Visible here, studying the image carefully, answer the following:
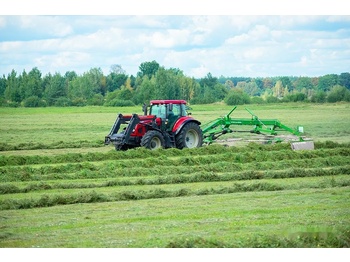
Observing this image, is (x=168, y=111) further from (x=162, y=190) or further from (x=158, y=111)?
(x=162, y=190)

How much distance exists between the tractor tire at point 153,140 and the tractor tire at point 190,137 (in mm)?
716

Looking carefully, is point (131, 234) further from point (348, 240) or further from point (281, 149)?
point (281, 149)

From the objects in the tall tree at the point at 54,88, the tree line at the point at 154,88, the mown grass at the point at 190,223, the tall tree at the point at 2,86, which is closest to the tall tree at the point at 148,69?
the tree line at the point at 154,88

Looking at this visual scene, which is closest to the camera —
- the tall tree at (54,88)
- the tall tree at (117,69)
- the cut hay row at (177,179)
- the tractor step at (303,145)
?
the cut hay row at (177,179)

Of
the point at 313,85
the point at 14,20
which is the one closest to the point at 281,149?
the point at 313,85

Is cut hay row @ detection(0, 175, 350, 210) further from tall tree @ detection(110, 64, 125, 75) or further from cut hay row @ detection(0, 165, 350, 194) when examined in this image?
tall tree @ detection(110, 64, 125, 75)

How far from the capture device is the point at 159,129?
64.7 ft

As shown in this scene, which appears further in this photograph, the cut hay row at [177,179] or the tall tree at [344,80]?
the tall tree at [344,80]

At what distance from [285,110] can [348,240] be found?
1449 centimetres

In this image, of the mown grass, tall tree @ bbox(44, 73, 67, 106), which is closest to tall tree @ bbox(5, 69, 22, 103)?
tall tree @ bbox(44, 73, 67, 106)

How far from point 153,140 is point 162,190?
21.1ft

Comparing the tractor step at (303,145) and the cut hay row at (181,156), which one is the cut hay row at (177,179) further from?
the tractor step at (303,145)

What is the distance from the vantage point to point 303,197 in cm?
1255

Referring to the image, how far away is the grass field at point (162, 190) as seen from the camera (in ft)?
32.3
